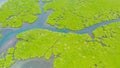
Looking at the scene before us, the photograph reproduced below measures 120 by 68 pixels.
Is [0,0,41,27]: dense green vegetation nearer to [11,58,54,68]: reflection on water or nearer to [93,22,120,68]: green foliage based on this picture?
[11,58,54,68]: reflection on water

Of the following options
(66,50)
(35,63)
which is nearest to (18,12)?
(35,63)

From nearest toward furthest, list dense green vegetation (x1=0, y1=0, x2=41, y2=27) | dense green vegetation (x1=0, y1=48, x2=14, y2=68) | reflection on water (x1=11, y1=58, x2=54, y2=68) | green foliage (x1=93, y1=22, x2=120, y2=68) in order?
green foliage (x1=93, y1=22, x2=120, y2=68) → reflection on water (x1=11, y1=58, x2=54, y2=68) → dense green vegetation (x1=0, y1=48, x2=14, y2=68) → dense green vegetation (x1=0, y1=0, x2=41, y2=27)

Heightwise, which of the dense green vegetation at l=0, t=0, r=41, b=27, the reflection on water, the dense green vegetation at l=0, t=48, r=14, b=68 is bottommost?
the dense green vegetation at l=0, t=48, r=14, b=68

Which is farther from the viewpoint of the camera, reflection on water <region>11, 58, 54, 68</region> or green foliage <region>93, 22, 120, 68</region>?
reflection on water <region>11, 58, 54, 68</region>

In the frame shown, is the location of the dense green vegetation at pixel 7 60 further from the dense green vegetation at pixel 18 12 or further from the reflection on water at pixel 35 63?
the dense green vegetation at pixel 18 12

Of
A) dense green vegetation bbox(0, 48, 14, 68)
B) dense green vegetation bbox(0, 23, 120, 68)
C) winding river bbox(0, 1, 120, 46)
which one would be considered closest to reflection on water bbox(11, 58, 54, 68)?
dense green vegetation bbox(0, 23, 120, 68)

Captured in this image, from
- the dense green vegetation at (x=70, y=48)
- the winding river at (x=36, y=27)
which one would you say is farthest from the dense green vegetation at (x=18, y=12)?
the dense green vegetation at (x=70, y=48)

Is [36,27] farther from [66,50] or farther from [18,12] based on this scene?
[66,50]
